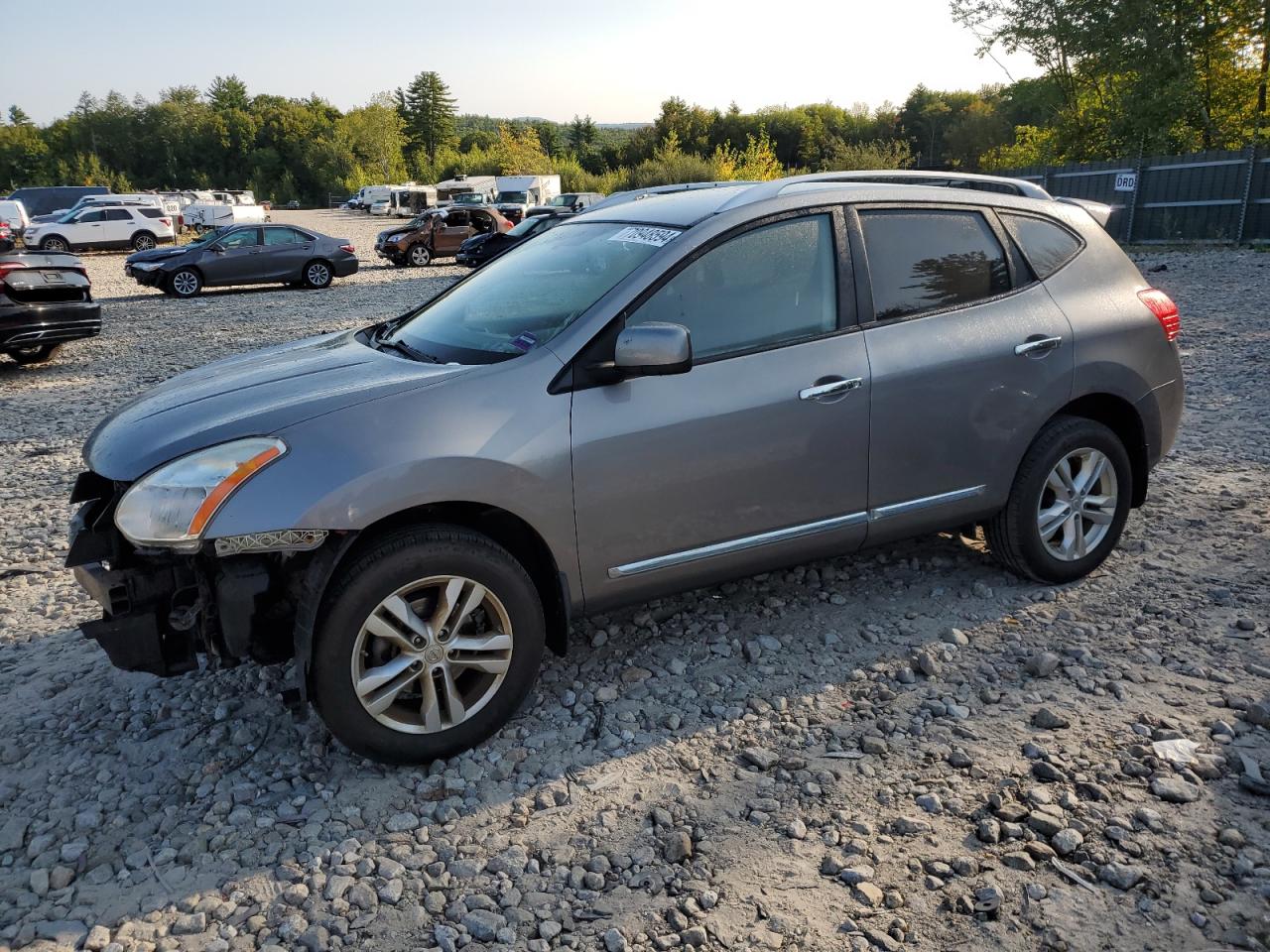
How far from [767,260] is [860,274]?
0.42 m

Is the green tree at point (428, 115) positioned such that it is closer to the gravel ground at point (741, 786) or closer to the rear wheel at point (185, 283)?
the rear wheel at point (185, 283)

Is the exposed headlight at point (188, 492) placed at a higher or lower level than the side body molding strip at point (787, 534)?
higher

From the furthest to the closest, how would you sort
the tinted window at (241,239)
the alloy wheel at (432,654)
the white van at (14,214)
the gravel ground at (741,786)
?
the white van at (14,214), the tinted window at (241,239), the alloy wheel at (432,654), the gravel ground at (741,786)

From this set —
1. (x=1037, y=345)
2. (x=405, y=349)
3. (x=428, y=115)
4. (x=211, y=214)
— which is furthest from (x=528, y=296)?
(x=428, y=115)

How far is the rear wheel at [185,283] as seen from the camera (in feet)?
65.2

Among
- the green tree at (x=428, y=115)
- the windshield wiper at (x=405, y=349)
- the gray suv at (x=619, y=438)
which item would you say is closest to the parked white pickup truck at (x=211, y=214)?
the windshield wiper at (x=405, y=349)

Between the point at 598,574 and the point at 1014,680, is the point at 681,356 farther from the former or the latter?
the point at 1014,680

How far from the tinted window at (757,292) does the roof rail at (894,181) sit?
183mm

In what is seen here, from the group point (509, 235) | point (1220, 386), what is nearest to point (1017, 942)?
point (1220, 386)

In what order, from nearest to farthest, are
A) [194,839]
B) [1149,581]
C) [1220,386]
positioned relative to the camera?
[194,839] → [1149,581] → [1220,386]

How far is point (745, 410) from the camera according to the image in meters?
3.44

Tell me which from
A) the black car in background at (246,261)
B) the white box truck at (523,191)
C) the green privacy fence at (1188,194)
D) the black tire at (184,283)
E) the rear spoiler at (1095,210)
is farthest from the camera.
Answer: the white box truck at (523,191)

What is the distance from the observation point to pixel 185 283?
2002 centimetres

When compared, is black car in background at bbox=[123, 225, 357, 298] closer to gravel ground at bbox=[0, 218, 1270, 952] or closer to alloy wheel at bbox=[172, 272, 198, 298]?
alloy wheel at bbox=[172, 272, 198, 298]
